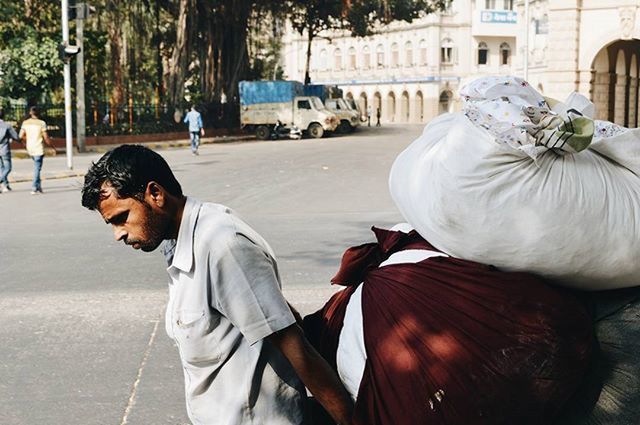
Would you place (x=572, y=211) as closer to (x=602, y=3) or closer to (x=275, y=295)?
(x=275, y=295)

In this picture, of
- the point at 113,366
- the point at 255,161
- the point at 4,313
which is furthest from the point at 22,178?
the point at 113,366

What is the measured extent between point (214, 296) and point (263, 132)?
118ft

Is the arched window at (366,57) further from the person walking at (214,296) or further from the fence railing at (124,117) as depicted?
the person walking at (214,296)

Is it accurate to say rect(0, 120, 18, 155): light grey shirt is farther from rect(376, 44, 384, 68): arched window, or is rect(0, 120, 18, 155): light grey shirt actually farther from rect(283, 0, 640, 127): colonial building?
rect(376, 44, 384, 68): arched window

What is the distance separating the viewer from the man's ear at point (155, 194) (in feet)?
7.47

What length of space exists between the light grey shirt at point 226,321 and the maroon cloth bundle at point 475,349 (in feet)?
1.11

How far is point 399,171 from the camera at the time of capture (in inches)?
86.9

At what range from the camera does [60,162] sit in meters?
23.3

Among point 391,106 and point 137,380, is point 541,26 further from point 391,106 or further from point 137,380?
point 137,380

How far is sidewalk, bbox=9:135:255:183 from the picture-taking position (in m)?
18.9

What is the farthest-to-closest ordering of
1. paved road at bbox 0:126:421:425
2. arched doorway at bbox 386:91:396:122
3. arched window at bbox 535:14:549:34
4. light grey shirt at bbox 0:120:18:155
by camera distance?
arched doorway at bbox 386:91:396:122 → arched window at bbox 535:14:549:34 → light grey shirt at bbox 0:120:18:155 → paved road at bbox 0:126:421:425

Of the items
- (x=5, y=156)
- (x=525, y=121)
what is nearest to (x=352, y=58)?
(x=5, y=156)

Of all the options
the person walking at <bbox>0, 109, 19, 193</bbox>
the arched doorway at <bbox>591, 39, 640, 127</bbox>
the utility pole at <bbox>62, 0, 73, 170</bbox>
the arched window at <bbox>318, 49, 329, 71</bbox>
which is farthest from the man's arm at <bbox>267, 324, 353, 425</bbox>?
the arched window at <bbox>318, 49, 329, 71</bbox>

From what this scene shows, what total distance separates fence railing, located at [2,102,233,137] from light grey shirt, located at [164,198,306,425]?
2808 cm
